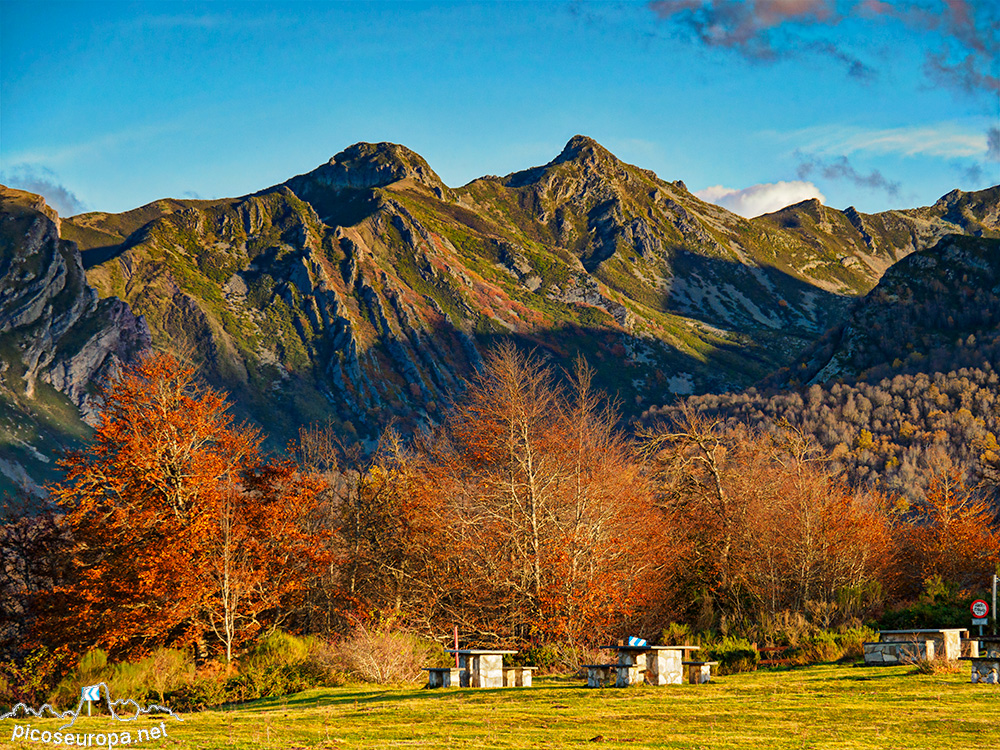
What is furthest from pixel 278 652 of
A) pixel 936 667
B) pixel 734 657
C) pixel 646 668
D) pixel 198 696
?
pixel 936 667

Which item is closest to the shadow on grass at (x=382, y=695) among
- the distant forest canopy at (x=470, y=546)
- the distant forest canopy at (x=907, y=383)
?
the distant forest canopy at (x=470, y=546)

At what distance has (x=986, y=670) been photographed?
14453 millimetres

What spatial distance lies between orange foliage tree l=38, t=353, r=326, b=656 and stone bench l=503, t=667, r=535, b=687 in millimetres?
11971

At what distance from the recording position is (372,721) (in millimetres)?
13555

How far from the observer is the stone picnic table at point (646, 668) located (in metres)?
16.3

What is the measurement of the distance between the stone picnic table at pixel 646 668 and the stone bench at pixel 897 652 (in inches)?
123

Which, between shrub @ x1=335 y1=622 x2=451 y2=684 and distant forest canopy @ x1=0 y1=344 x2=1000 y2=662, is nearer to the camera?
shrub @ x1=335 y1=622 x2=451 y2=684

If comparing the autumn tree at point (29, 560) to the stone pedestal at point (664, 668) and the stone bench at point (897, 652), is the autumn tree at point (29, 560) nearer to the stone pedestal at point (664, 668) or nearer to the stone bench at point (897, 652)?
the stone pedestal at point (664, 668)

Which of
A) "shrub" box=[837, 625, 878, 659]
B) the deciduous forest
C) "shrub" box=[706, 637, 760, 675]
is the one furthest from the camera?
the deciduous forest

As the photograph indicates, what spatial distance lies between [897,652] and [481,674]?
7.57 m

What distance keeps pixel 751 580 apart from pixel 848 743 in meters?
20.5

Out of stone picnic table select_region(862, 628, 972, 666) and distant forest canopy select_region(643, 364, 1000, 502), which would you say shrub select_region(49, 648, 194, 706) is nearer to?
stone picnic table select_region(862, 628, 972, 666)

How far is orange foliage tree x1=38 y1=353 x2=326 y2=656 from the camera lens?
2688cm

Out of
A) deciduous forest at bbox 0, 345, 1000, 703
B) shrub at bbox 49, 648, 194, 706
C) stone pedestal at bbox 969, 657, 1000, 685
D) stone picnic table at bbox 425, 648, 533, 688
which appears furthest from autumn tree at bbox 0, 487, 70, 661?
stone pedestal at bbox 969, 657, 1000, 685
